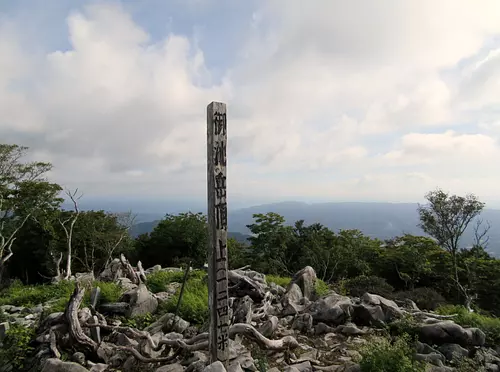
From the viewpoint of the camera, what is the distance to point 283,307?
8.09 meters

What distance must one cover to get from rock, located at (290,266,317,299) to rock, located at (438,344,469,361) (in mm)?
3808

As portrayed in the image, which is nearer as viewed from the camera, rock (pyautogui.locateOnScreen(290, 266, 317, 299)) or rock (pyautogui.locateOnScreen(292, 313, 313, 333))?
rock (pyautogui.locateOnScreen(292, 313, 313, 333))

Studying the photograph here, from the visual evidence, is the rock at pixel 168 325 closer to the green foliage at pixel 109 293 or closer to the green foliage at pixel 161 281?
the green foliage at pixel 109 293

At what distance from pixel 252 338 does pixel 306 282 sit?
398 cm

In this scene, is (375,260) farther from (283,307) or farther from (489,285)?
(283,307)

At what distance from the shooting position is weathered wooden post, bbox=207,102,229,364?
4840mm

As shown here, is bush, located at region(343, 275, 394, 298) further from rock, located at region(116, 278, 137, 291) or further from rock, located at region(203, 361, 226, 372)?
rock, located at region(203, 361, 226, 372)

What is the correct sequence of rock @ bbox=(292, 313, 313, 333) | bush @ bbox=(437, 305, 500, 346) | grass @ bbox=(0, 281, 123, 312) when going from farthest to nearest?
1. grass @ bbox=(0, 281, 123, 312)
2. rock @ bbox=(292, 313, 313, 333)
3. bush @ bbox=(437, 305, 500, 346)

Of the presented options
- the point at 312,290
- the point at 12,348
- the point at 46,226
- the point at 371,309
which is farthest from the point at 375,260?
the point at 46,226

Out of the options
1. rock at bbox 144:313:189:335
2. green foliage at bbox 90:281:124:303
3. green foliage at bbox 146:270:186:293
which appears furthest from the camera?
green foliage at bbox 146:270:186:293

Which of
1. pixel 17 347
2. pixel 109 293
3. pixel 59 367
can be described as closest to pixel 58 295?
pixel 109 293

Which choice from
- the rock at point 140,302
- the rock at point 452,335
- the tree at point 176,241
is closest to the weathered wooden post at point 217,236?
the rock at point 140,302

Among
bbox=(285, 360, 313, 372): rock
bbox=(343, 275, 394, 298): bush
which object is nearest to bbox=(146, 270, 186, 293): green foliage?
bbox=(285, 360, 313, 372): rock

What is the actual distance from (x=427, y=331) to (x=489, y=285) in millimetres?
19383
